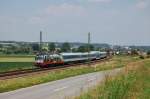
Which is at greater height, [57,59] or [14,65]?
[57,59]

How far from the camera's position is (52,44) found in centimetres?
18412

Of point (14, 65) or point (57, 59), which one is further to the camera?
point (57, 59)

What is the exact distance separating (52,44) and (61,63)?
107 metres

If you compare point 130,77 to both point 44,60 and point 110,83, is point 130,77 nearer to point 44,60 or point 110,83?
point 110,83

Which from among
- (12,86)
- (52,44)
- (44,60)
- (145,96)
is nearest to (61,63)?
(44,60)

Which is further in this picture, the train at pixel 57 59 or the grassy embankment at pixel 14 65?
the train at pixel 57 59

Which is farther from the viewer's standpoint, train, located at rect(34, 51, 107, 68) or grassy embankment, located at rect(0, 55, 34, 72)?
train, located at rect(34, 51, 107, 68)

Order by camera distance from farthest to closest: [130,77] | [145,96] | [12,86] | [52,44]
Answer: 1. [52,44]
2. [12,86]
3. [130,77]
4. [145,96]

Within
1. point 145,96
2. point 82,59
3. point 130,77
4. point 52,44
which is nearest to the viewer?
point 145,96

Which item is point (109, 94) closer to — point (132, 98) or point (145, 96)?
point (132, 98)

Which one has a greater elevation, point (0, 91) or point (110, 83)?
point (110, 83)

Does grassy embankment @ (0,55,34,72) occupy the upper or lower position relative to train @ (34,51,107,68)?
lower

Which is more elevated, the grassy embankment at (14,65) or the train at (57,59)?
the train at (57,59)

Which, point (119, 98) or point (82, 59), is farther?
point (82, 59)
